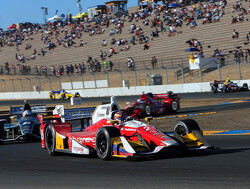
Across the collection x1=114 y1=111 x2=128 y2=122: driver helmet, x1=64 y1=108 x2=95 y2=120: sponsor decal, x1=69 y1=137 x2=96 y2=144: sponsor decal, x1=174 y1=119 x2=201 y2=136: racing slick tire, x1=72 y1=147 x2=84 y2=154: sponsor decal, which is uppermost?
x1=64 y1=108 x2=95 y2=120: sponsor decal

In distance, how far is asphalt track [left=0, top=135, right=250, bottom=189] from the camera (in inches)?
240

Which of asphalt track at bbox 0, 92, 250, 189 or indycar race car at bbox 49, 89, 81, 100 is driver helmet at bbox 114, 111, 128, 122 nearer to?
asphalt track at bbox 0, 92, 250, 189

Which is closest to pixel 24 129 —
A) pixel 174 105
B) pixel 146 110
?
pixel 146 110

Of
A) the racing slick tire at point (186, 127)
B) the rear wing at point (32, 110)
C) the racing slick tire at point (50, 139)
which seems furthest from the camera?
the rear wing at point (32, 110)

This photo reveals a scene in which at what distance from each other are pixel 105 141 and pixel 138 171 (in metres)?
1.55

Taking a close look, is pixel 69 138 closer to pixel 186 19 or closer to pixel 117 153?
pixel 117 153

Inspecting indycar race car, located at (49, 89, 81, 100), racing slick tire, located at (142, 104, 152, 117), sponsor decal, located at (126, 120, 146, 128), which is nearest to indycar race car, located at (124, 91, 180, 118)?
racing slick tire, located at (142, 104, 152, 117)

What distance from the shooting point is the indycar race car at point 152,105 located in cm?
2077

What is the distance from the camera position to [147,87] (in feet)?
117

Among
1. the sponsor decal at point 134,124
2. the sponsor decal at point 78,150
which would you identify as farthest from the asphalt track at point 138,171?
the sponsor decal at point 134,124

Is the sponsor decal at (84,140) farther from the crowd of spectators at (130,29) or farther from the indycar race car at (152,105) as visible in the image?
the crowd of spectators at (130,29)

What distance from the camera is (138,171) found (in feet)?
23.4

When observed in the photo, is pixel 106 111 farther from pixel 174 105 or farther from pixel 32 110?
pixel 174 105

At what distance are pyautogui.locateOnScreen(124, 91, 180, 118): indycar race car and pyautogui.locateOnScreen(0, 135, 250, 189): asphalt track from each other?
35.9 ft
